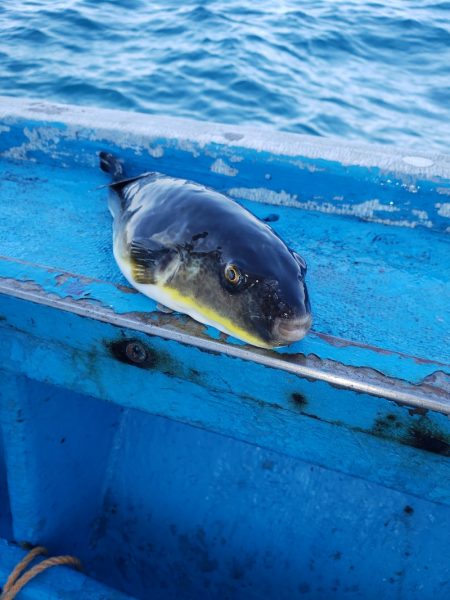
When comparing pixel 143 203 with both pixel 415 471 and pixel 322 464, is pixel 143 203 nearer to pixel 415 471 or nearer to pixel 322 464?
pixel 322 464

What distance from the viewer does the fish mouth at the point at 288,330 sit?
165cm

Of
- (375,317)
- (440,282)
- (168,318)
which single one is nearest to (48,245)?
(168,318)

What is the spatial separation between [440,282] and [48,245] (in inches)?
58.0

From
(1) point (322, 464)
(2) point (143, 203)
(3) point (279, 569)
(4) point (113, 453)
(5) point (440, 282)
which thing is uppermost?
(2) point (143, 203)

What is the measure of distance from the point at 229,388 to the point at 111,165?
160cm

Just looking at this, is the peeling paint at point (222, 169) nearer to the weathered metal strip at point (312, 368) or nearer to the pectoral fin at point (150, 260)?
the pectoral fin at point (150, 260)

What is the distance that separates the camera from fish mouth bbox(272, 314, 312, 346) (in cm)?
165

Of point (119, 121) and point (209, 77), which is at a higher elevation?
point (119, 121)

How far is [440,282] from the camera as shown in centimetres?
218

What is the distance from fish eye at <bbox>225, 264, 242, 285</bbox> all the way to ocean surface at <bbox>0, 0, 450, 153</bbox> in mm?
6042

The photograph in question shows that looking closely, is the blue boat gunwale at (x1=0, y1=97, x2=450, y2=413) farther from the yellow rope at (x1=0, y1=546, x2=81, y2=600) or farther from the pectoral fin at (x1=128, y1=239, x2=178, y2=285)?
the yellow rope at (x1=0, y1=546, x2=81, y2=600)

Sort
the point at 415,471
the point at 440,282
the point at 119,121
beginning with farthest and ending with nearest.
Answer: the point at 119,121, the point at 440,282, the point at 415,471

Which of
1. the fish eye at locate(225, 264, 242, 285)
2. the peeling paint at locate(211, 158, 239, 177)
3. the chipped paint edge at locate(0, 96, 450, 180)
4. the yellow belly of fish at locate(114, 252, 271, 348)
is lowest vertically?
the yellow belly of fish at locate(114, 252, 271, 348)

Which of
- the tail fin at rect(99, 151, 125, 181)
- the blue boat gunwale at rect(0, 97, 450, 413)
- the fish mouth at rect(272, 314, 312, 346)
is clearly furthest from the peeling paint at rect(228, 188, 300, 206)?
the fish mouth at rect(272, 314, 312, 346)
